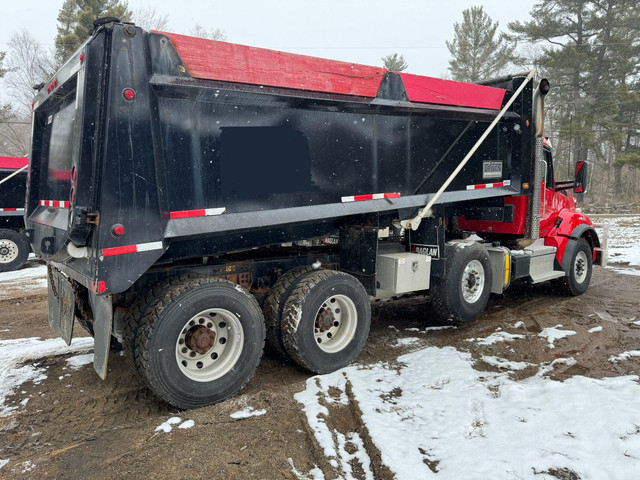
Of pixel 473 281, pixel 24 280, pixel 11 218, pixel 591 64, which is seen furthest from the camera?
pixel 591 64

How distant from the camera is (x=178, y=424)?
3.43 metres

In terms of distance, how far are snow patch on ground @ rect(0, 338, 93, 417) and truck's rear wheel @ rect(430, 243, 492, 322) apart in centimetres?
419

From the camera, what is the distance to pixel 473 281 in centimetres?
617

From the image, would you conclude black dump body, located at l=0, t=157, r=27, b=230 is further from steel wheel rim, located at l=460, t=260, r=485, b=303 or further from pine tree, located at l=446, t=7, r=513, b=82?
pine tree, located at l=446, t=7, r=513, b=82

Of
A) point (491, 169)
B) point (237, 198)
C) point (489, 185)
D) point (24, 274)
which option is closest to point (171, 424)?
point (237, 198)

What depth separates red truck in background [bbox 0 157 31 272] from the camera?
11102 millimetres

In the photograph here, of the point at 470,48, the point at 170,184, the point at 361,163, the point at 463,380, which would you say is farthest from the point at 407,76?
the point at 470,48

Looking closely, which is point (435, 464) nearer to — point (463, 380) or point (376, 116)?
point (463, 380)

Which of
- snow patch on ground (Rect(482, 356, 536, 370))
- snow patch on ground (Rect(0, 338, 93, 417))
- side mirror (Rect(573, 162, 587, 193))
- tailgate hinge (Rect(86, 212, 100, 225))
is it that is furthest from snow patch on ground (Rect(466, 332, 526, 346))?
snow patch on ground (Rect(0, 338, 93, 417))

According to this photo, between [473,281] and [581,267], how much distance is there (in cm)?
300

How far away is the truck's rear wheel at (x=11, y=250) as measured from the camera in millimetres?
11109

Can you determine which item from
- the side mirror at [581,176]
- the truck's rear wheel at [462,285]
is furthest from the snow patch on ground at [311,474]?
the side mirror at [581,176]

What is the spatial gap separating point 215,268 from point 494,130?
4.25 metres

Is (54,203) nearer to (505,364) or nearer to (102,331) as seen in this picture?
(102,331)
